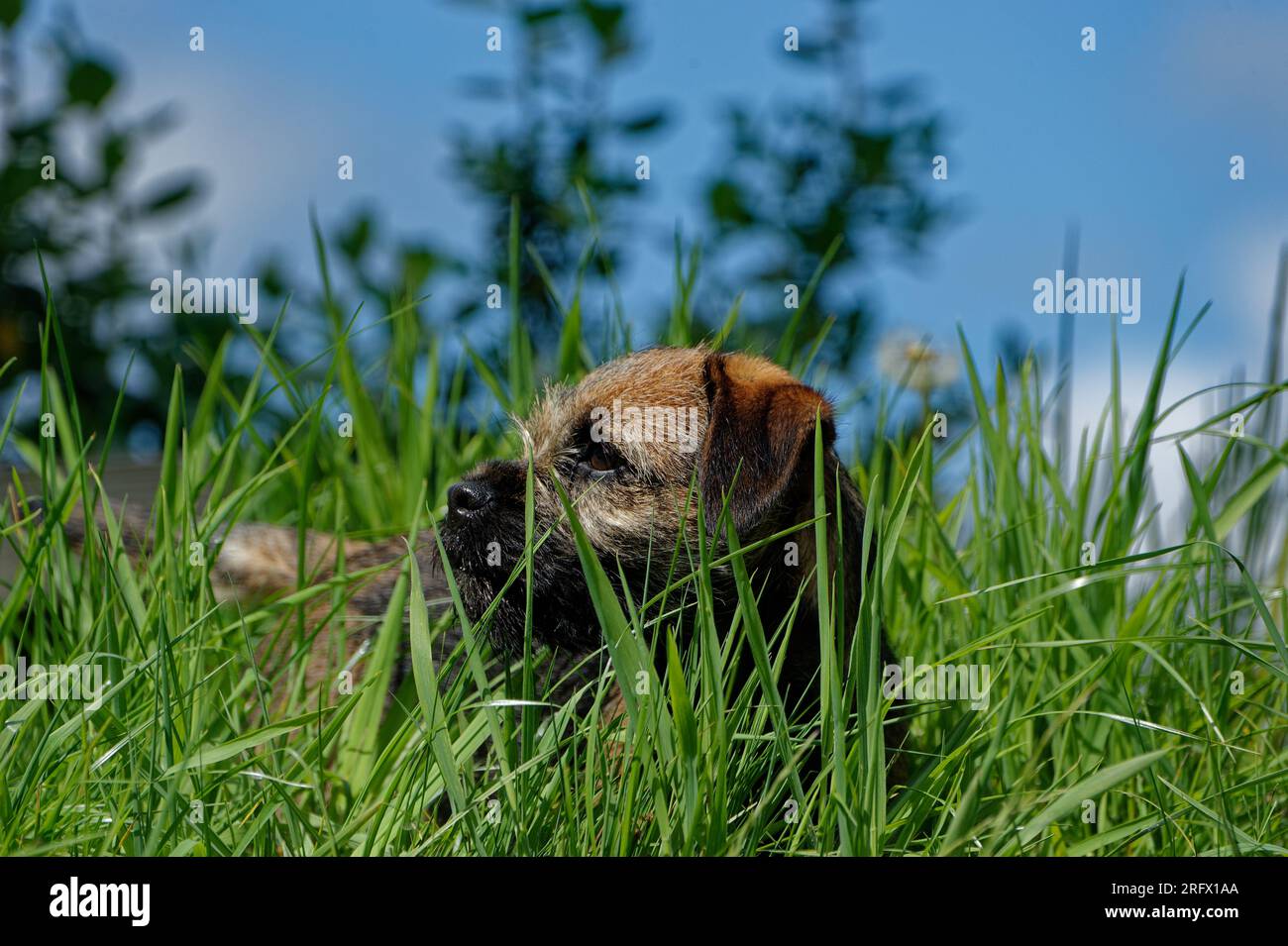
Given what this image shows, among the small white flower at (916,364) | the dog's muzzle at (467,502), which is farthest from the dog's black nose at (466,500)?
the small white flower at (916,364)

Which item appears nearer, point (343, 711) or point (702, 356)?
point (343, 711)

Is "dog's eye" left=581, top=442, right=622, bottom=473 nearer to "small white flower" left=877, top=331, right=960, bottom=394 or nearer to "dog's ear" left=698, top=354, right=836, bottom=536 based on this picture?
"dog's ear" left=698, top=354, right=836, bottom=536

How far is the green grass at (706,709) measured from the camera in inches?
70.4

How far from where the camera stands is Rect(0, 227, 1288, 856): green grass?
1.79m

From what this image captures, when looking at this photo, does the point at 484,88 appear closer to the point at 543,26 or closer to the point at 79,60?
the point at 543,26

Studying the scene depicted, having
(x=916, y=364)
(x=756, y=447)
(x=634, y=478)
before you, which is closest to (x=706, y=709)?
(x=756, y=447)

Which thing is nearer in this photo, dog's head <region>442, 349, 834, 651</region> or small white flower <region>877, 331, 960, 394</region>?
dog's head <region>442, 349, 834, 651</region>

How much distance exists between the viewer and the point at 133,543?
3160mm

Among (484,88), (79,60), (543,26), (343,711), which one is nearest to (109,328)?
(79,60)

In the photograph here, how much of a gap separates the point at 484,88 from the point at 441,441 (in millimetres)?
1237

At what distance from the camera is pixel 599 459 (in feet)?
8.91

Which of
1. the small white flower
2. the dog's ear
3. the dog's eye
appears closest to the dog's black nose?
the dog's eye
